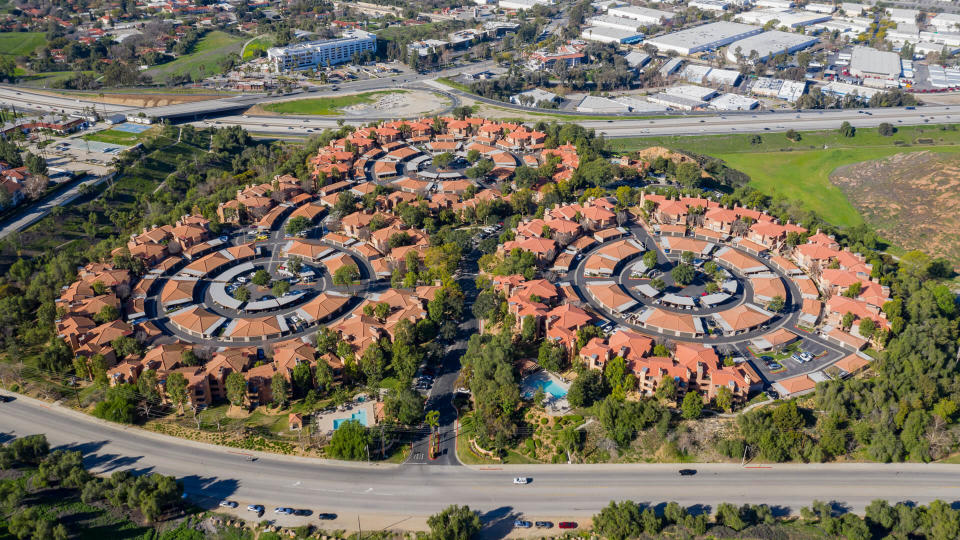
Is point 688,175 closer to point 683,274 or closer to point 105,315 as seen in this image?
point 683,274

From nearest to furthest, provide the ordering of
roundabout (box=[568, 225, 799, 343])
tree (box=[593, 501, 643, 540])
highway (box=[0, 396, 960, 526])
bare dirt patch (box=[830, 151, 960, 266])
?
tree (box=[593, 501, 643, 540])
highway (box=[0, 396, 960, 526])
roundabout (box=[568, 225, 799, 343])
bare dirt patch (box=[830, 151, 960, 266])

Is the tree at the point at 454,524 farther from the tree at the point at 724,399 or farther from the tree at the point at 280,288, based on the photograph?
the tree at the point at 280,288

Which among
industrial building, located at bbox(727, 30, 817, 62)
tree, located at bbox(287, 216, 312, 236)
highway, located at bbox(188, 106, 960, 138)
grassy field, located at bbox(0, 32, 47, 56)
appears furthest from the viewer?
industrial building, located at bbox(727, 30, 817, 62)

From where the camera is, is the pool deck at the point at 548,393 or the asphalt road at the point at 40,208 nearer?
the pool deck at the point at 548,393

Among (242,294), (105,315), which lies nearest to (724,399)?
(242,294)

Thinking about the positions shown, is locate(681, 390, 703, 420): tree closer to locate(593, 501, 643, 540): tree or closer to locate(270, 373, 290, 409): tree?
locate(593, 501, 643, 540): tree

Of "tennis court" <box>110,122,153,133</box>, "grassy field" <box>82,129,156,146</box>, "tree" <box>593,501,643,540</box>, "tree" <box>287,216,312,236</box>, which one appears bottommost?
"tree" <box>593,501,643,540</box>

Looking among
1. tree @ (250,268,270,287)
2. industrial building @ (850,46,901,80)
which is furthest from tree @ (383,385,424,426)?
industrial building @ (850,46,901,80)

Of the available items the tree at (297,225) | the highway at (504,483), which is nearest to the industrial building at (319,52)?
the tree at (297,225)

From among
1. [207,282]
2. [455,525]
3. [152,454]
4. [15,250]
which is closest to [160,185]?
[15,250]
